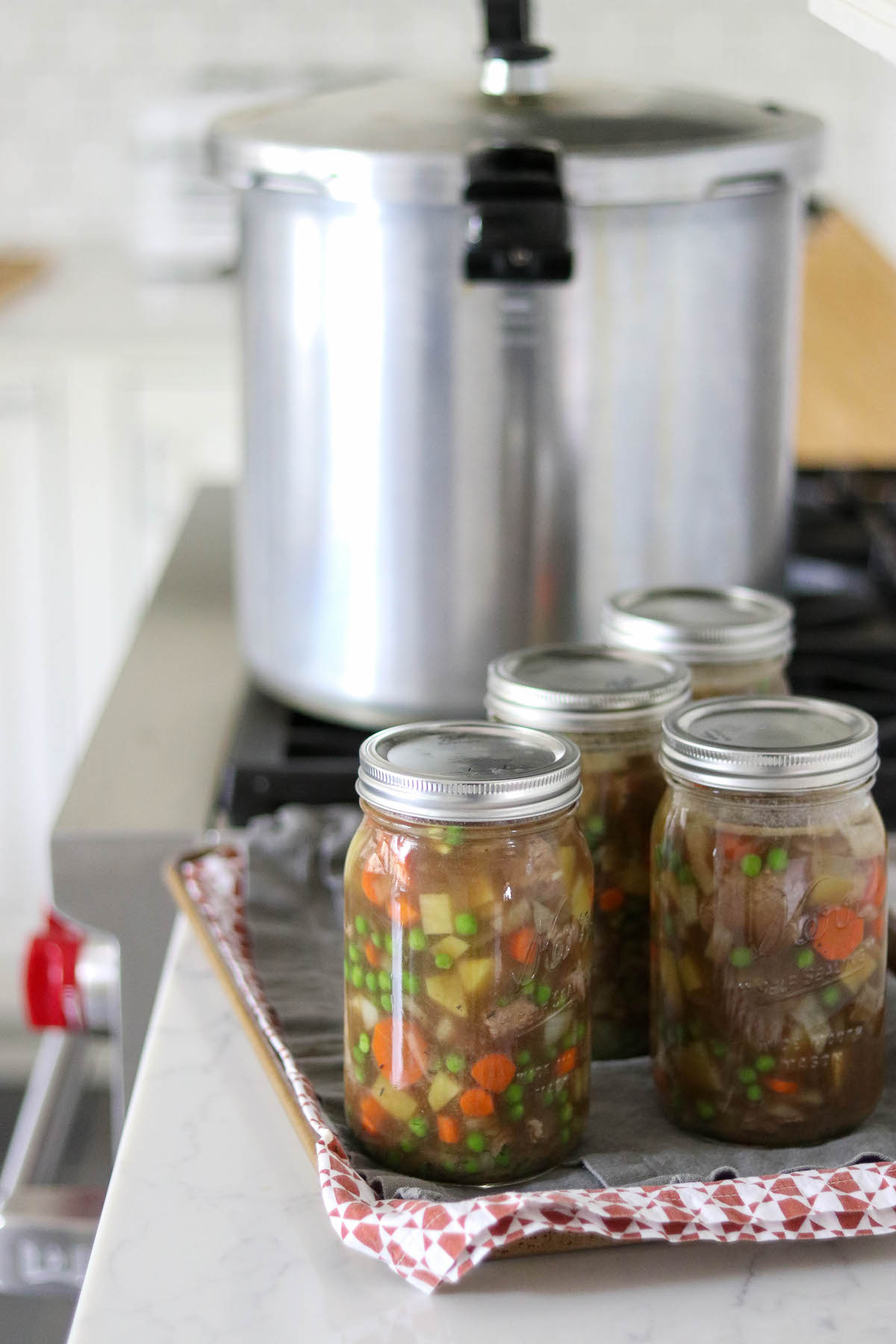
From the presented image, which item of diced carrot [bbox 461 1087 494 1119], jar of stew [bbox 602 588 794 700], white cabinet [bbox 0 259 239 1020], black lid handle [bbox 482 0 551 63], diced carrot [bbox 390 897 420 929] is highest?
black lid handle [bbox 482 0 551 63]

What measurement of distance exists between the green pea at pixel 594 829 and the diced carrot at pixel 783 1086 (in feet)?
0.42

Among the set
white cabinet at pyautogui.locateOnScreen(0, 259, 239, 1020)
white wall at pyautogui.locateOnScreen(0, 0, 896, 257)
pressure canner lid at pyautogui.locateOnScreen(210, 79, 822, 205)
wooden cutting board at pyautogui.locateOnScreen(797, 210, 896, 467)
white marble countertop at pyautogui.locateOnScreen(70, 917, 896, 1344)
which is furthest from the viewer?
white wall at pyautogui.locateOnScreen(0, 0, 896, 257)

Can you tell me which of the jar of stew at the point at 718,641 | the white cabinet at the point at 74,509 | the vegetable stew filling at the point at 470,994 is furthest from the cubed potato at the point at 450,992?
the white cabinet at the point at 74,509

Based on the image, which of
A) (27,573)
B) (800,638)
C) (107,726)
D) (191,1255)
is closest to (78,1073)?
(107,726)

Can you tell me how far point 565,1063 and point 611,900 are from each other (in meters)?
0.11

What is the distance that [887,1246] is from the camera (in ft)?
1.86

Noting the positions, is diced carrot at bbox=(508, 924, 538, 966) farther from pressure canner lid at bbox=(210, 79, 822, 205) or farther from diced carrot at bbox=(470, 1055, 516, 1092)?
pressure canner lid at bbox=(210, 79, 822, 205)

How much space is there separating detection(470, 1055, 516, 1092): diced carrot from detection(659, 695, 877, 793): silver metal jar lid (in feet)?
0.41

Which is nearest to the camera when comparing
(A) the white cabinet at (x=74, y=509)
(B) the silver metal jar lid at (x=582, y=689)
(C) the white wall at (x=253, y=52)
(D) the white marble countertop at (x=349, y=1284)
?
(D) the white marble countertop at (x=349, y=1284)

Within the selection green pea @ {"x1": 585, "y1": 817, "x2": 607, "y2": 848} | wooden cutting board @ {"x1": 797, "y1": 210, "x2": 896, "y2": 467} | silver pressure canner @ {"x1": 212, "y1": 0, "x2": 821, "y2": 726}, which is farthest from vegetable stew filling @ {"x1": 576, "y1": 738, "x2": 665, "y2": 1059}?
wooden cutting board @ {"x1": 797, "y1": 210, "x2": 896, "y2": 467}

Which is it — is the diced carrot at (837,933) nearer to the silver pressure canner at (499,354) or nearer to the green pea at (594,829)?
the green pea at (594,829)

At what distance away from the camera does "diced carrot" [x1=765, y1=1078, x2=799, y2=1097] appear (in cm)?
61

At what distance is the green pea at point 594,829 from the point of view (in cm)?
69

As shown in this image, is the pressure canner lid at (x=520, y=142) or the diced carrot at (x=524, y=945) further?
the pressure canner lid at (x=520, y=142)
